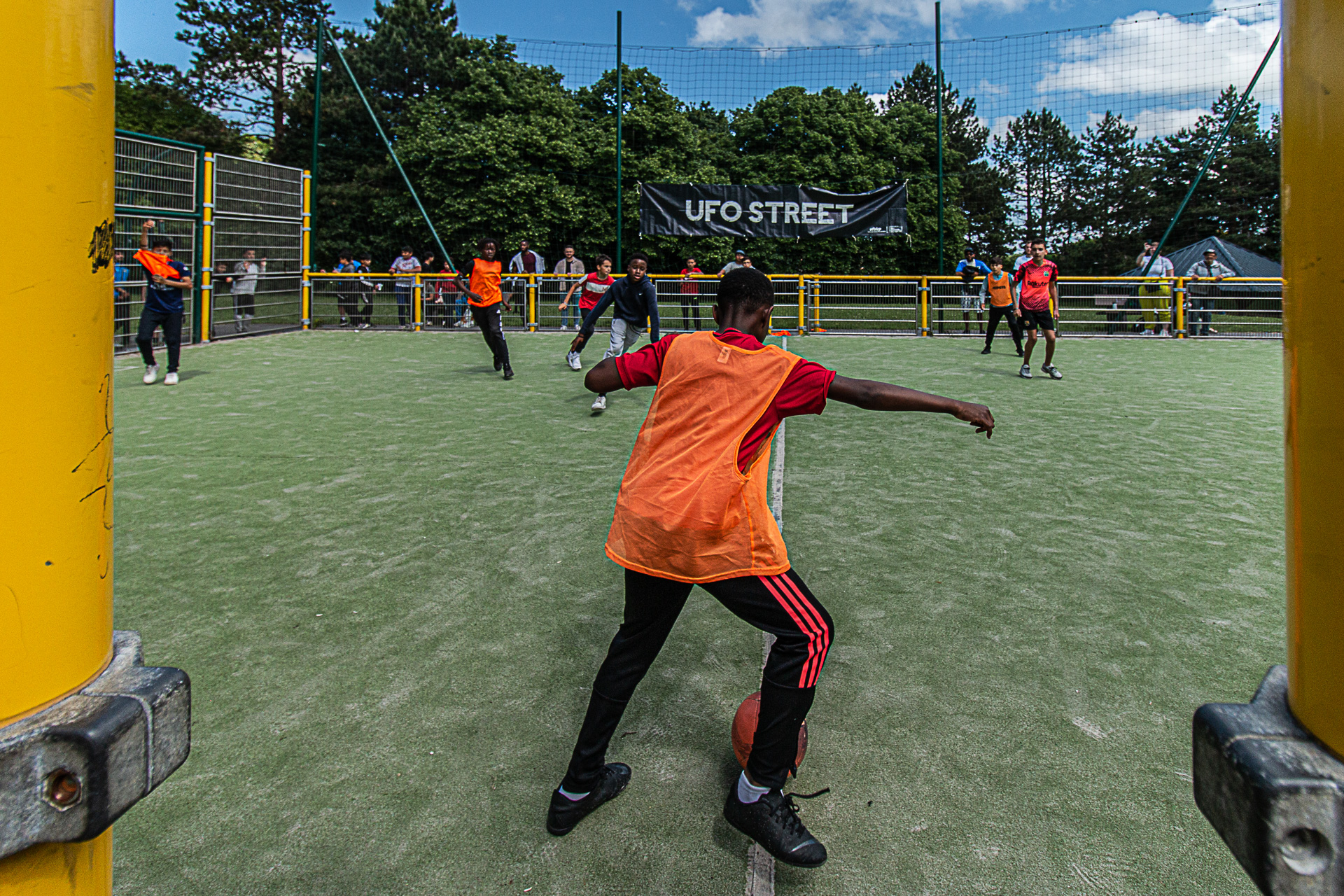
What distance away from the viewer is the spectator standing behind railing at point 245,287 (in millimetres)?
18484

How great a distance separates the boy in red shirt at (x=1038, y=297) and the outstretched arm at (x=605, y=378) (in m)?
11.7

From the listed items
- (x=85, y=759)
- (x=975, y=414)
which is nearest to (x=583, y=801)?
(x=975, y=414)

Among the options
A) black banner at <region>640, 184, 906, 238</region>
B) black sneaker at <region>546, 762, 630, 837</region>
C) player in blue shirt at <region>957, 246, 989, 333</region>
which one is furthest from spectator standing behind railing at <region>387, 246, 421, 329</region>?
black sneaker at <region>546, 762, 630, 837</region>

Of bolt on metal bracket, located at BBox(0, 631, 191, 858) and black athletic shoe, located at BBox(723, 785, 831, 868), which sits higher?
bolt on metal bracket, located at BBox(0, 631, 191, 858)

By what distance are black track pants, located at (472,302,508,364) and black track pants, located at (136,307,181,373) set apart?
155 inches

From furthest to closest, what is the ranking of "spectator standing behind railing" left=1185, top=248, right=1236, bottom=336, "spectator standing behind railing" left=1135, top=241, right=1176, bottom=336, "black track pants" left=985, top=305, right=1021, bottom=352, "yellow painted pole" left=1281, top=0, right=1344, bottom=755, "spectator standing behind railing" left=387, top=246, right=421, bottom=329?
"spectator standing behind railing" left=387, top=246, right=421, bottom=329, "spectator standing behind railing" left=1135, top=241, right=1176, bottom=336, "spectator standing behind railing" left=1185, top=248, right=1236, bottom=336, "black track pants" left=985, top=305, right=1021, bottom=352, "yellow painted pole" left=1281, top=0, right=1344, bottom=755

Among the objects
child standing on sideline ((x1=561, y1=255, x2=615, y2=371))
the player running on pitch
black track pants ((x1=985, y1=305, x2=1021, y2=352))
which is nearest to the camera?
the player running on pitch

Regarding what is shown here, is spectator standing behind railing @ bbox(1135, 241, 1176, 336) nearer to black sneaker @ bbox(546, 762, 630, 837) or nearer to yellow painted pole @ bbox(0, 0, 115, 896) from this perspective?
black sneaker @ bbox(546, 762, 630, 837)

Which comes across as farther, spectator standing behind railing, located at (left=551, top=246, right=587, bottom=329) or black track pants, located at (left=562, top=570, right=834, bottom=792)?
spectator standing behind railing, located at (left=551, top=246, right=587, bottom=329)

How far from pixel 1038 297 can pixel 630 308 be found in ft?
21.1

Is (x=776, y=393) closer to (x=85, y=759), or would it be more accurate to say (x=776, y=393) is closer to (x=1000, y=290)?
(x=85, y=759)

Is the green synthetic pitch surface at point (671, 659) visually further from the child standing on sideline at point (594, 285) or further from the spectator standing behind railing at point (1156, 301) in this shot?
the spectator standing behind railing at point (1156, 301)

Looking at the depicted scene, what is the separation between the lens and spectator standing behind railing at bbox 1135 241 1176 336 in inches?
808

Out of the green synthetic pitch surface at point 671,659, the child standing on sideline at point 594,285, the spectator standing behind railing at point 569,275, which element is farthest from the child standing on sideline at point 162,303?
the spectator standing behind railing at point 569,275
